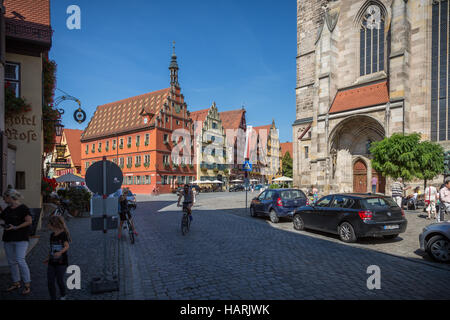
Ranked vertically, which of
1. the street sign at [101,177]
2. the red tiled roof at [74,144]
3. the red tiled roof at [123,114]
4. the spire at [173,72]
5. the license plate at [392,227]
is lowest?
the license plate at [392,227]

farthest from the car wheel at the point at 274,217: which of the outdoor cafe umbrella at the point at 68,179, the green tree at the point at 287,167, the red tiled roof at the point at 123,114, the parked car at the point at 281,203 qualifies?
the green tree at the point at 287,167

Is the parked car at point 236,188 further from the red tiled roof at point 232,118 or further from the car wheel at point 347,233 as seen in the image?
the car wheel at point 347,233

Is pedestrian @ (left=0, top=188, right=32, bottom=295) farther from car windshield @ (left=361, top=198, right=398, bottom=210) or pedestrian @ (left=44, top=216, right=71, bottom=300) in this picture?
car windshield @ (left=361, top=198, right=398, bottom=210)

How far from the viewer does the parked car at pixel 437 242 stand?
670 centimetres

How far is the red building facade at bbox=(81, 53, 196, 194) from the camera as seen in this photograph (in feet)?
141

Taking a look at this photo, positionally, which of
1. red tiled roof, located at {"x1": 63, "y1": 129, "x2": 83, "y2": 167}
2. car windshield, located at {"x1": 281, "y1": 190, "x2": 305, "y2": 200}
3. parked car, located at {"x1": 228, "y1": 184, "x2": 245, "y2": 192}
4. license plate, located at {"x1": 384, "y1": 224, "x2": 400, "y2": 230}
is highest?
red tiled roof, located at {"x1": 63, "y1": 129, "x2": 83, "y2": 167}

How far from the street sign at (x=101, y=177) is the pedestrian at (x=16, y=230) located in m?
1.04

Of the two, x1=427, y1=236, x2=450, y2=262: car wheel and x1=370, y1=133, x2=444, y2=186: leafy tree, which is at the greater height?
x1=370, y1=133, x2=444, y2=186: leafy tree

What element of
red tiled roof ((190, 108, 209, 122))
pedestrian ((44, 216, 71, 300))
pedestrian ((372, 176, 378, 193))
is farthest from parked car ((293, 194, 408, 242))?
red tiled roof ((190, 108, 209, 122))

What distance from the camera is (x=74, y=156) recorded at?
57.2m

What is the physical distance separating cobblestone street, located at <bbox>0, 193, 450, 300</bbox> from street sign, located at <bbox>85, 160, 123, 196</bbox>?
1.68 m

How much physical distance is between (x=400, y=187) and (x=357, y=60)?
15.3 m

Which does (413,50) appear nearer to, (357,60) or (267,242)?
(357,60)

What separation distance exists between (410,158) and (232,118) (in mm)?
47214
